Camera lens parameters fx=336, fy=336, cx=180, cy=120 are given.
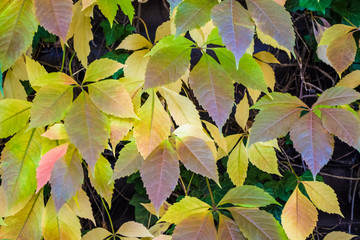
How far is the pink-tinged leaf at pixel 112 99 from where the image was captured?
583mm

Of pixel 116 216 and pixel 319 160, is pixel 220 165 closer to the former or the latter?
pixel 116 216

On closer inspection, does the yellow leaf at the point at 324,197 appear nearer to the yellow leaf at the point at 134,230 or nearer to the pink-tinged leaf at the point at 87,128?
the yellow leaf at the point at 134,230

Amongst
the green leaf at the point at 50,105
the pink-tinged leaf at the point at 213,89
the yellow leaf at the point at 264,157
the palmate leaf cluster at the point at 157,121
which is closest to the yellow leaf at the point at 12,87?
the palmate leaf cluster at the point at 157,121

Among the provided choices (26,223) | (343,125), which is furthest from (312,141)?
(26,223)

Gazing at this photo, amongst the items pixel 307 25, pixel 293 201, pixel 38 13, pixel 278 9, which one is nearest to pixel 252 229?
pixel 293 201

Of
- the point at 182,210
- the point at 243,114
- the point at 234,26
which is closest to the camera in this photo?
the point at 234,26

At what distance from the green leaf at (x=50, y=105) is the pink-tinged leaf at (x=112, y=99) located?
0.05 meters

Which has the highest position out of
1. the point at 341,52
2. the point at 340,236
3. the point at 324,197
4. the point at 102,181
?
the point at 341,52

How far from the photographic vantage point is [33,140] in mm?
677

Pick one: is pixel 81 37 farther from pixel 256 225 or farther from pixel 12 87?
pixel 256 225

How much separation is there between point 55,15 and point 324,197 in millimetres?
724

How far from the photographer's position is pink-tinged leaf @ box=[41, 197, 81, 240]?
0.71 meters

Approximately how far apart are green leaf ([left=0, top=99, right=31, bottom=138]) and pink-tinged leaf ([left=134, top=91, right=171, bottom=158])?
0.79 ft

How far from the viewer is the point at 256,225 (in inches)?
26.9
